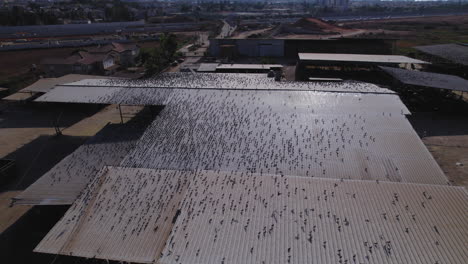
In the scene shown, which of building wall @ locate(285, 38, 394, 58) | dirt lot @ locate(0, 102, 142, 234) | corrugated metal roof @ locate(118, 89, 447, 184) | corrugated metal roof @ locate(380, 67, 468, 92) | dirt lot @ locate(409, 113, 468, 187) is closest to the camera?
corrugated metal roof @ locate(118, 89, 447, 184)

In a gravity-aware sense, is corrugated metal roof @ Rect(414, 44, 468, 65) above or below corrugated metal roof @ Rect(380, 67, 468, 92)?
above

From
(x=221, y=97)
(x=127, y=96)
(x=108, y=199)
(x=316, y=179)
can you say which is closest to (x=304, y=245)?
(x=316, y=179)

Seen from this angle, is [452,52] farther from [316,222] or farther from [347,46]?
[316,222]

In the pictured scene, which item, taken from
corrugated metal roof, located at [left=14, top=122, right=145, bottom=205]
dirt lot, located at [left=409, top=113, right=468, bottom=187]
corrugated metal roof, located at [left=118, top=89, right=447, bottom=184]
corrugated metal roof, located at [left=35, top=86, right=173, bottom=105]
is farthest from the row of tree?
dirt lot, located at [left=409, top=113, right=468, bottom=187]

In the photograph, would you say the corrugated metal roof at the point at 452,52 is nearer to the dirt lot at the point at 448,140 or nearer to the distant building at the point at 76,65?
the dirt lot at the point at 448,140

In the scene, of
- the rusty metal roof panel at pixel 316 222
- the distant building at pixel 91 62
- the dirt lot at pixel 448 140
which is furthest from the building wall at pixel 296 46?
the rusty metal roof panel at pixel 316 222

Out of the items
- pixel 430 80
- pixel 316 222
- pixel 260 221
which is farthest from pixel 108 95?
pixel 430 80

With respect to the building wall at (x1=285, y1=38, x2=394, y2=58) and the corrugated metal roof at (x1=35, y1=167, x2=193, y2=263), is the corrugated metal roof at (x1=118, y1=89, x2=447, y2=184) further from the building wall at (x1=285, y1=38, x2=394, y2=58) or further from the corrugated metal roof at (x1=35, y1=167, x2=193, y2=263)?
→ the building wall at (x1=285, y1=38, x2=394, y2=58)
